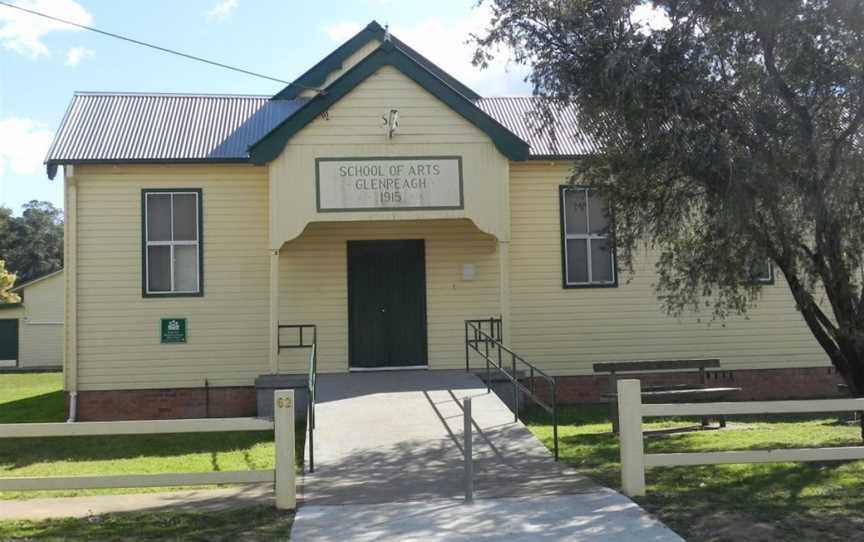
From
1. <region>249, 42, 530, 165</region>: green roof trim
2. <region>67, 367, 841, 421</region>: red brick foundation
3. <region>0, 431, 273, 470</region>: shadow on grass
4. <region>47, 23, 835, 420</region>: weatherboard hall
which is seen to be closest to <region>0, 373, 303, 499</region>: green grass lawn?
<region>0, 431, 273, 470</region>: shadow on grass

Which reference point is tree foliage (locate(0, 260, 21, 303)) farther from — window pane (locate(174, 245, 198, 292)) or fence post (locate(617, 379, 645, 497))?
fence post (locate(617, 379, 645, 497))

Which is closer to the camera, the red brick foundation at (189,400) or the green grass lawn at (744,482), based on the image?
the green grass lawn at (744,482)

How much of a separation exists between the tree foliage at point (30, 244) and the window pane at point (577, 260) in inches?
2988

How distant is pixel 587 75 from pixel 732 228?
2437 millimetres

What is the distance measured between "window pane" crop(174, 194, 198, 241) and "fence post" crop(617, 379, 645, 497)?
30.6ft

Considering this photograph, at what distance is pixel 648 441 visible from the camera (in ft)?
35.9

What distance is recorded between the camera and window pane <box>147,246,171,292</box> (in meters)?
14.5

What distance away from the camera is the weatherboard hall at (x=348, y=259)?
13312 millimetres

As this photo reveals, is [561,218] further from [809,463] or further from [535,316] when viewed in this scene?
[809,463]

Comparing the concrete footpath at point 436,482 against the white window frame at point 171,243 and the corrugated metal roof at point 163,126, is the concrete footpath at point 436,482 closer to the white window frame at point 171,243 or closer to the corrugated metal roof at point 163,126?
the white window frame at point 171,243

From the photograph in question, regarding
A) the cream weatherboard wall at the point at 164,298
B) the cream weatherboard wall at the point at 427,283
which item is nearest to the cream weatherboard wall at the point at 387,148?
the cream weatherboard wall at the point at 427,283

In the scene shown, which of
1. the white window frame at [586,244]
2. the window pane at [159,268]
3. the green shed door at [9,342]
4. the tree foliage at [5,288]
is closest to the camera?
the window pane at [159,268]

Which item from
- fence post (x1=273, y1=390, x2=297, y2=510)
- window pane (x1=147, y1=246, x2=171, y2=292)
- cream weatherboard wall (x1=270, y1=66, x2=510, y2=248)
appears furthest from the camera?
window pane (x1=147, y1=246, x2=171, y2=292)

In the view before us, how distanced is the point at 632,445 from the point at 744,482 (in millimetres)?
1522
